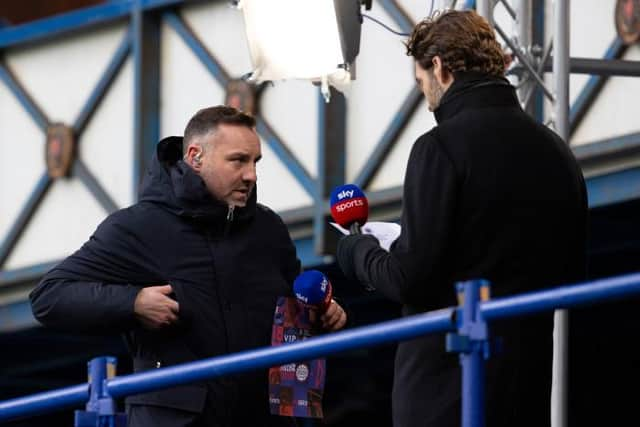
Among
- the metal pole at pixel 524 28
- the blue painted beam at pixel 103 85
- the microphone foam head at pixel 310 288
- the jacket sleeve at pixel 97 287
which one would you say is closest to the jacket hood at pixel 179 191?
the jacket sleeve at pixel 97 287

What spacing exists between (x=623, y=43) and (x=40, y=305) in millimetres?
4427

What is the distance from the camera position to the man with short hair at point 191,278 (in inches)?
200

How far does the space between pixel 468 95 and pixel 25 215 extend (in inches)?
322

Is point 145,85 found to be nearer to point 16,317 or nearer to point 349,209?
point 16,317

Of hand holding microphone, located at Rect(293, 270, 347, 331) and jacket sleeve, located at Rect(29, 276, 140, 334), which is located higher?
hand holding microphone, located at Rect(293, 270, 347, 331)

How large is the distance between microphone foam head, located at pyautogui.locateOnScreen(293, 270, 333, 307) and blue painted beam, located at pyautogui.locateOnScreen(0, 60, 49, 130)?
7.30 m

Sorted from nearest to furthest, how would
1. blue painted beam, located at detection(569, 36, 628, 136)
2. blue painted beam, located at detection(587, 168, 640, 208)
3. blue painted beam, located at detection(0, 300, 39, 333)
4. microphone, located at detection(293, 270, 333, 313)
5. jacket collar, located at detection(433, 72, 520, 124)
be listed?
jacket collar, located at detection(433, 72, 520, 124)
microphone, located at detection(293, 270, 333, 313)
blue painted beam, located at detection(587, 168, 640, 208)
blue painted beam, located at detection(569, 36, 628, 136)
blue painted beam, located at detection(0, 300, 39, 333)

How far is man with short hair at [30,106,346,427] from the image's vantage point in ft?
16.6

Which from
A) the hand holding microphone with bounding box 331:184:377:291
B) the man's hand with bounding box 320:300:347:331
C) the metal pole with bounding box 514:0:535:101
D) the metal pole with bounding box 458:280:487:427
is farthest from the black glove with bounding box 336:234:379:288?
the metal pole with bounding box 514:0:535:101

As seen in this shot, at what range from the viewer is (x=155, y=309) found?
5.02 metres

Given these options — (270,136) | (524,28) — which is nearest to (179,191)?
(524,28)

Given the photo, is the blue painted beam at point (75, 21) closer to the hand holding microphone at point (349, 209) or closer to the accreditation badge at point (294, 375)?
the accreditation badge at point (294, 375)

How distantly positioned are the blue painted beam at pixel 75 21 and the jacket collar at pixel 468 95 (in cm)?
681

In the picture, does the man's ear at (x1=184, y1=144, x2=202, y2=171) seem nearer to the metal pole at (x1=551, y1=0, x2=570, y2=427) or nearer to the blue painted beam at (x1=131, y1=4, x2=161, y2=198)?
the metal pole at (x1=551, y1=0, x2=570, y2=427)
